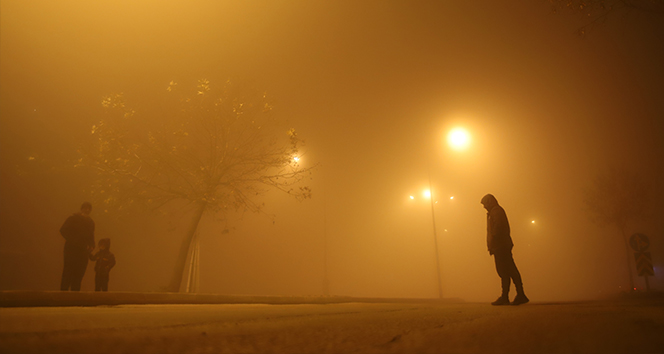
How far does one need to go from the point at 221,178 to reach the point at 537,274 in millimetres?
30320

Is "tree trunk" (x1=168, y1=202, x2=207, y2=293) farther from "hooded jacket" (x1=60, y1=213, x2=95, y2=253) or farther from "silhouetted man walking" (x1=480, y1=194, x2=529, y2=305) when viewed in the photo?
"silhouetted man walking" (x1=480, y1=194, x2=529, y2=305)

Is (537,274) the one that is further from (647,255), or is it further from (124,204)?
(124,204)

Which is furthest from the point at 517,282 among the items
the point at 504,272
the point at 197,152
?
the point at 197,152

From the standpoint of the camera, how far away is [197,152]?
51.8ft

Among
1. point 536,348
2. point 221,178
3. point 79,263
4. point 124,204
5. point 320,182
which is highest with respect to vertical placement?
point 320,182

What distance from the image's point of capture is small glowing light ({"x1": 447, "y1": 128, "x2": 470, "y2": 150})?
2359 centimetres

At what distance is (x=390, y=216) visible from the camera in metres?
33.8

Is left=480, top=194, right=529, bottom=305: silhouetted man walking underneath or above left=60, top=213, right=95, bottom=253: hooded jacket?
underneath

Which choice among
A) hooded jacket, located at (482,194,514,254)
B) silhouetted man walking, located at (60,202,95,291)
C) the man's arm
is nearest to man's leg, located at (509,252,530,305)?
hooded jacket, located at (482,194,514,254)

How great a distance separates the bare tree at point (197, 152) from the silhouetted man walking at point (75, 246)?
15.0 ft

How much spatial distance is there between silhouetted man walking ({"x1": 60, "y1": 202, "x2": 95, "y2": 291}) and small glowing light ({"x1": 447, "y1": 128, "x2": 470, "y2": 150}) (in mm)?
18703

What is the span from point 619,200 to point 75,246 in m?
33.1

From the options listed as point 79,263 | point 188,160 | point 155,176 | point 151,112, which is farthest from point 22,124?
point 79,263

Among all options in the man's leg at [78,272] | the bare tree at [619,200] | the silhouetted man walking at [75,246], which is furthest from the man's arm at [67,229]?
the bare tree at [619,200]
